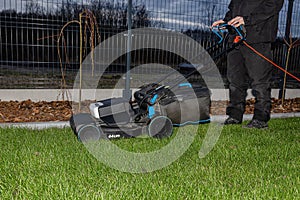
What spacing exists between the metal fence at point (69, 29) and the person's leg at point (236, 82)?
185cm

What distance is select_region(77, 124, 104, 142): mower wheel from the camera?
309 centimetres

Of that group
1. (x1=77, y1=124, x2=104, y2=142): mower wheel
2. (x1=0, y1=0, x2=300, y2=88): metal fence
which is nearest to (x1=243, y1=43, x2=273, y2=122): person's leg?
(x1=77, y1=124, x2=104, y2=142): mower wheel

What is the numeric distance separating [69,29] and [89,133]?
2.96 m

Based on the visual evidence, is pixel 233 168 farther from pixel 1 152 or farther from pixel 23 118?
pixel 23 118

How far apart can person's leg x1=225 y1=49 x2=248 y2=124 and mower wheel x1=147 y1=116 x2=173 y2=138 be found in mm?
1264

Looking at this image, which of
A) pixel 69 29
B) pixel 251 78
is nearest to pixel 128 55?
pixel 69 29

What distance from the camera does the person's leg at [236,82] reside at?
4.14 metres

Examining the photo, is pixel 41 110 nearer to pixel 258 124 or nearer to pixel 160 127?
pixel 160 127

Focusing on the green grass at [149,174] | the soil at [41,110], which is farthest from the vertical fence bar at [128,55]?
the green grass at [149,174]

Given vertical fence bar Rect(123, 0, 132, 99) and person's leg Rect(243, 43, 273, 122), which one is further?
vertical fence bar Rect(123, 0, 132, 99)

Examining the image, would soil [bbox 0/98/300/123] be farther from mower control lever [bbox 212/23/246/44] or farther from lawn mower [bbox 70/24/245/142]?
mower control lever [bbox 212/23/246/44]

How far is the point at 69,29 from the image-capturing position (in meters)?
5.57

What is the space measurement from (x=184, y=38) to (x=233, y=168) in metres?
3.68

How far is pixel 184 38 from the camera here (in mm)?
5859
